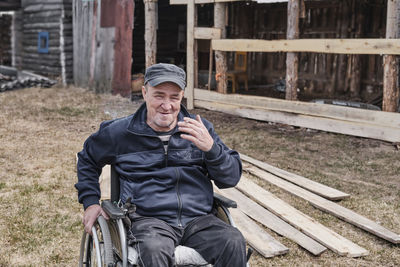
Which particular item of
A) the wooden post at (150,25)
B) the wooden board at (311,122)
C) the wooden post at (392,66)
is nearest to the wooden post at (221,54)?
the wooden board at (311,122)

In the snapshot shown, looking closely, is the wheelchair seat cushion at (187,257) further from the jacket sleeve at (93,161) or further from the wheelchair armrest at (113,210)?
the jacket sleeve at (93,161)

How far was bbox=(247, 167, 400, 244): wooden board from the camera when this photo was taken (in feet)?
15.7

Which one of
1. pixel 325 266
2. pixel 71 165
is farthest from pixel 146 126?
pixel 71 165

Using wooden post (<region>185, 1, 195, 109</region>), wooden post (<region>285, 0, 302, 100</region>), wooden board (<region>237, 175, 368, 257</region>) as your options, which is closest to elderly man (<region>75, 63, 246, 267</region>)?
wooden board (<region>237, 175, 368, 257</region>)

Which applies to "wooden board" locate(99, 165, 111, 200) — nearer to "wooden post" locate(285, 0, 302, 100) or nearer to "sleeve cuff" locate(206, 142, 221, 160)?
"sleeve cuff" locate(206, 142, 221, 160)

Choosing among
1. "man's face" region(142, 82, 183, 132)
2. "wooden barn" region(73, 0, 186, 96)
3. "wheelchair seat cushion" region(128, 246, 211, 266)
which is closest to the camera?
"wheelchair seat cushion" region(128, 246, 211, 266)

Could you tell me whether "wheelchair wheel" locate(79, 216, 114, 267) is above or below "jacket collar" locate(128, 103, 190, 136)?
below

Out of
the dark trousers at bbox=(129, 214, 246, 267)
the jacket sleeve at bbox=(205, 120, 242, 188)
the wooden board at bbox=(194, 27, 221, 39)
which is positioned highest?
the wooden board at bbox=(194, 27, 221, 39)

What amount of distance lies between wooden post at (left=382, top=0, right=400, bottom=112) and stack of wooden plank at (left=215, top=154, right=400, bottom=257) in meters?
2.86

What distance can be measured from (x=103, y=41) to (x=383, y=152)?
8570mm

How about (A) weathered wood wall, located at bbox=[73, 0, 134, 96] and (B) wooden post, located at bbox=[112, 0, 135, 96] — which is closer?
(B) wooden post, located at bbox=[112, 0, 135, 96]

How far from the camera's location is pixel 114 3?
13.5m

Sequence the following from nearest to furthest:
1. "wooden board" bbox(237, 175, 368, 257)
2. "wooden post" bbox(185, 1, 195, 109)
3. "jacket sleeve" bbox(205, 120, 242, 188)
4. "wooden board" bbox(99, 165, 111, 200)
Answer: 1. "jacket sleeve" bbox(205, 120, 242, 188)
2. "wooden board" bbox(237, 175, 368, 257)
3. "wooden board" bbox(99, 165, 111, 200)
4. "wooden post" bbox(185, 1, 195, 109)

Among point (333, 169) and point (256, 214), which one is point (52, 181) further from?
point (333, 169)
